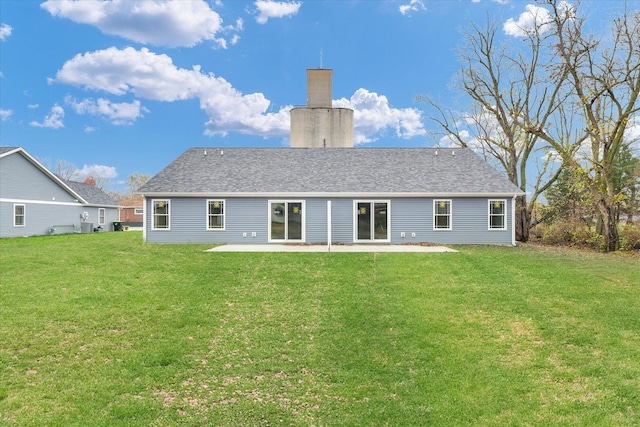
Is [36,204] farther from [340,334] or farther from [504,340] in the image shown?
[504,340]

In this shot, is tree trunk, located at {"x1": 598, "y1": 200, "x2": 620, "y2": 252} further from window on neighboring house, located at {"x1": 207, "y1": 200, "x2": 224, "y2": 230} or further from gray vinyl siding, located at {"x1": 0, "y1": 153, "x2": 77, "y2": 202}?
gray vinyl siding, located at {"x1": 0, "y1": 153, "x2": 77, "y2": 202}

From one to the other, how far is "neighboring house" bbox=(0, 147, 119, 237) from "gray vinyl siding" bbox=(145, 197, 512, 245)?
39.4 feet

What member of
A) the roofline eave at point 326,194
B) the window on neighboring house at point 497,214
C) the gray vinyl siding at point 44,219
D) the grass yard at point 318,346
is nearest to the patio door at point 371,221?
the roofline eave at point 326,194

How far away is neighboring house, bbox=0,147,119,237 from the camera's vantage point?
23734 millimetres

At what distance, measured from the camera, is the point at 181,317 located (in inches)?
317

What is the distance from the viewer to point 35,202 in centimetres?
2598

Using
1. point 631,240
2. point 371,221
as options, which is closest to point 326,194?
point 371,221

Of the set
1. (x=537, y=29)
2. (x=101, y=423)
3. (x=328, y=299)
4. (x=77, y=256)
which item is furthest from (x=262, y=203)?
(x=537, y=29)

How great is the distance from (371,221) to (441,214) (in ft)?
9.92

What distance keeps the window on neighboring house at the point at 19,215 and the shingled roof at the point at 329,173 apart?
11.0 metres

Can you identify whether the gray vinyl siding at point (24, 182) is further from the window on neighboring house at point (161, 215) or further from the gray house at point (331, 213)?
the window on neighboring house at point (161, 215)

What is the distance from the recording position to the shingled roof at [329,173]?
18.5m

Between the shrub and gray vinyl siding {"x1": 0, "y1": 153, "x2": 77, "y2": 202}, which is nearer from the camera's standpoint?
the shrub

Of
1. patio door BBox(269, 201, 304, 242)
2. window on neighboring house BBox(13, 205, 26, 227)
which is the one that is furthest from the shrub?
window on neighboring house BBox(13, 205, 26, 227)
